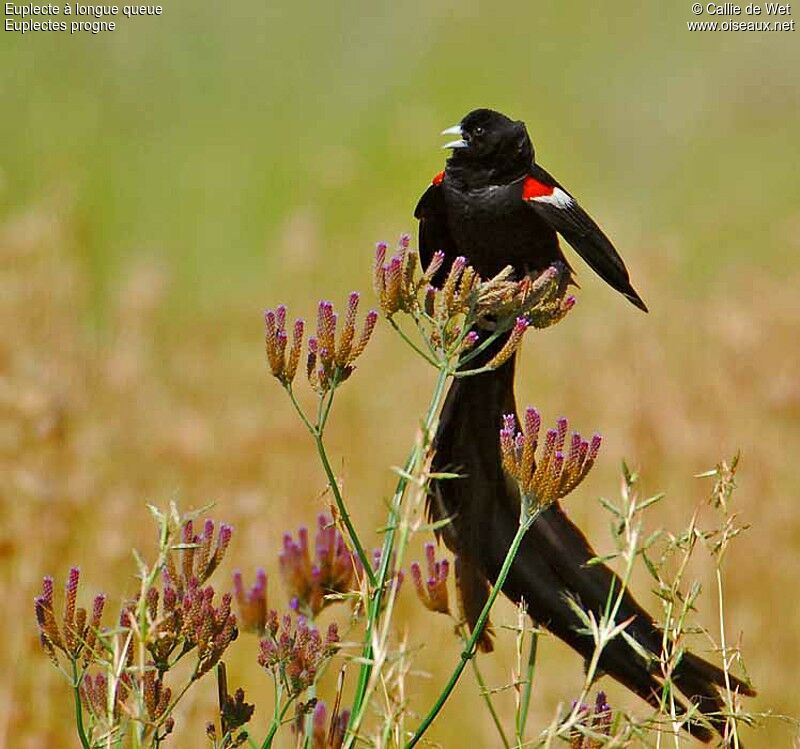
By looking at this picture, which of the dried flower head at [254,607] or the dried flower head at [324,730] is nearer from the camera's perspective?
the dried flower head at [324,730]

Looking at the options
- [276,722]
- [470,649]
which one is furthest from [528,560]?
[276,722]

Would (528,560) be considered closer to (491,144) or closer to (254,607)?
(254,607)

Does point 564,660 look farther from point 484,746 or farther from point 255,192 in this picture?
point 255,192

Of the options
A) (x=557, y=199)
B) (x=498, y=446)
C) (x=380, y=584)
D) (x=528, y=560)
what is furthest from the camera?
(x=557, y=199)

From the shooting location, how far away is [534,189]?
300 cm

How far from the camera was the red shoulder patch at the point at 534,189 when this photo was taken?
9.77 ft

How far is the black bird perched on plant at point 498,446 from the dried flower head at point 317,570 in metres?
0.30

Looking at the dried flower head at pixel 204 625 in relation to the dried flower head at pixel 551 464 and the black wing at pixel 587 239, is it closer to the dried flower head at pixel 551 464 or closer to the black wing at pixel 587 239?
the dried flower head at pixel 551 464

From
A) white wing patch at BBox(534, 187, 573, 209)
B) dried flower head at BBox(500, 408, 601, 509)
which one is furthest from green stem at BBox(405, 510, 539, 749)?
white wing patch at BBox(534, 187, 573, 209)

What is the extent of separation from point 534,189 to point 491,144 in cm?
16

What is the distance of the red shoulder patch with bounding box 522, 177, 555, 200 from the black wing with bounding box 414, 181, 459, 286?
8.7 inches

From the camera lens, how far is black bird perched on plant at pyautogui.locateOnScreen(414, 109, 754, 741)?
233cm

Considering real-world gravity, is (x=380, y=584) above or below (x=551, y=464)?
below

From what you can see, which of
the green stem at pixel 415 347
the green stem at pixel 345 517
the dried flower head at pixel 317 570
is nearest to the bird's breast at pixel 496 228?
the dried flower head at pixel 317 570
